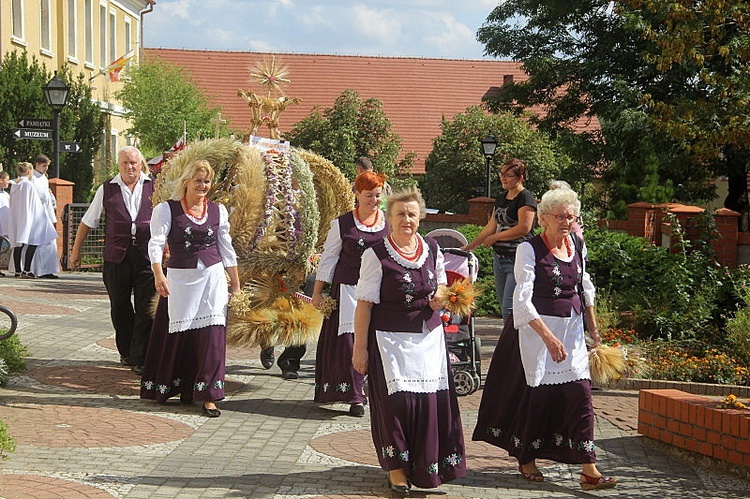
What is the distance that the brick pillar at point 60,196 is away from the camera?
25.1 meters

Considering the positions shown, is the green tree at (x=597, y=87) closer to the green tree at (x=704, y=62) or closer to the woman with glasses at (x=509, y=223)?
the green tree at (x=704, y=62)

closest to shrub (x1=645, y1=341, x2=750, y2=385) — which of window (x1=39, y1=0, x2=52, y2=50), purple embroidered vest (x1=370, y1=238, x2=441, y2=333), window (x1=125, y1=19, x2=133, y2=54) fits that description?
purple embroidered vest (x1=370, y1=238, x2=441, y2=333)

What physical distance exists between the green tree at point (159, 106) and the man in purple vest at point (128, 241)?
26595 millimetres

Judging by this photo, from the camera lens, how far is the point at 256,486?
23.2 ft

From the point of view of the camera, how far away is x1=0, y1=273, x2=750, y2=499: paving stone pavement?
704cm

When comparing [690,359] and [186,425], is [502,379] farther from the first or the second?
[690,359]

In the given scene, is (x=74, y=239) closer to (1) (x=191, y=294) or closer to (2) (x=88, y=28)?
(2) (x=88, y=28)

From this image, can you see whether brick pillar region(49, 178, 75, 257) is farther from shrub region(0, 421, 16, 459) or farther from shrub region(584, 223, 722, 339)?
shrub region(0, 421, 16, 459)

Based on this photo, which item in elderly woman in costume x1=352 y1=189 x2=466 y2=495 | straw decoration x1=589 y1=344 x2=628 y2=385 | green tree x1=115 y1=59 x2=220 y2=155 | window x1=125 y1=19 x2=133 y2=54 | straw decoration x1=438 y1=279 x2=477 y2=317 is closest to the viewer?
elderly woman in costume x1=352 y1=189 x2=466 y2=495

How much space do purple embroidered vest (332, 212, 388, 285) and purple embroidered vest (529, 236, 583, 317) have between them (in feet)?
7.11

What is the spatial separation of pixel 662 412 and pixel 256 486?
303cm

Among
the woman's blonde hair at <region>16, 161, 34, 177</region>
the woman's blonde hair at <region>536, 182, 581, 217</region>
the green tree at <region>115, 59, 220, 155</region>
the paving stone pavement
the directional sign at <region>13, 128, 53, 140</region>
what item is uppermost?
the green tree at <region>115, 59, 220, 155</region>

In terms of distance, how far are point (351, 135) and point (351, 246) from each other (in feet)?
99.6

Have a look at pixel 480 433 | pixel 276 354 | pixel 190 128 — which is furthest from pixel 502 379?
pixel 190 128
